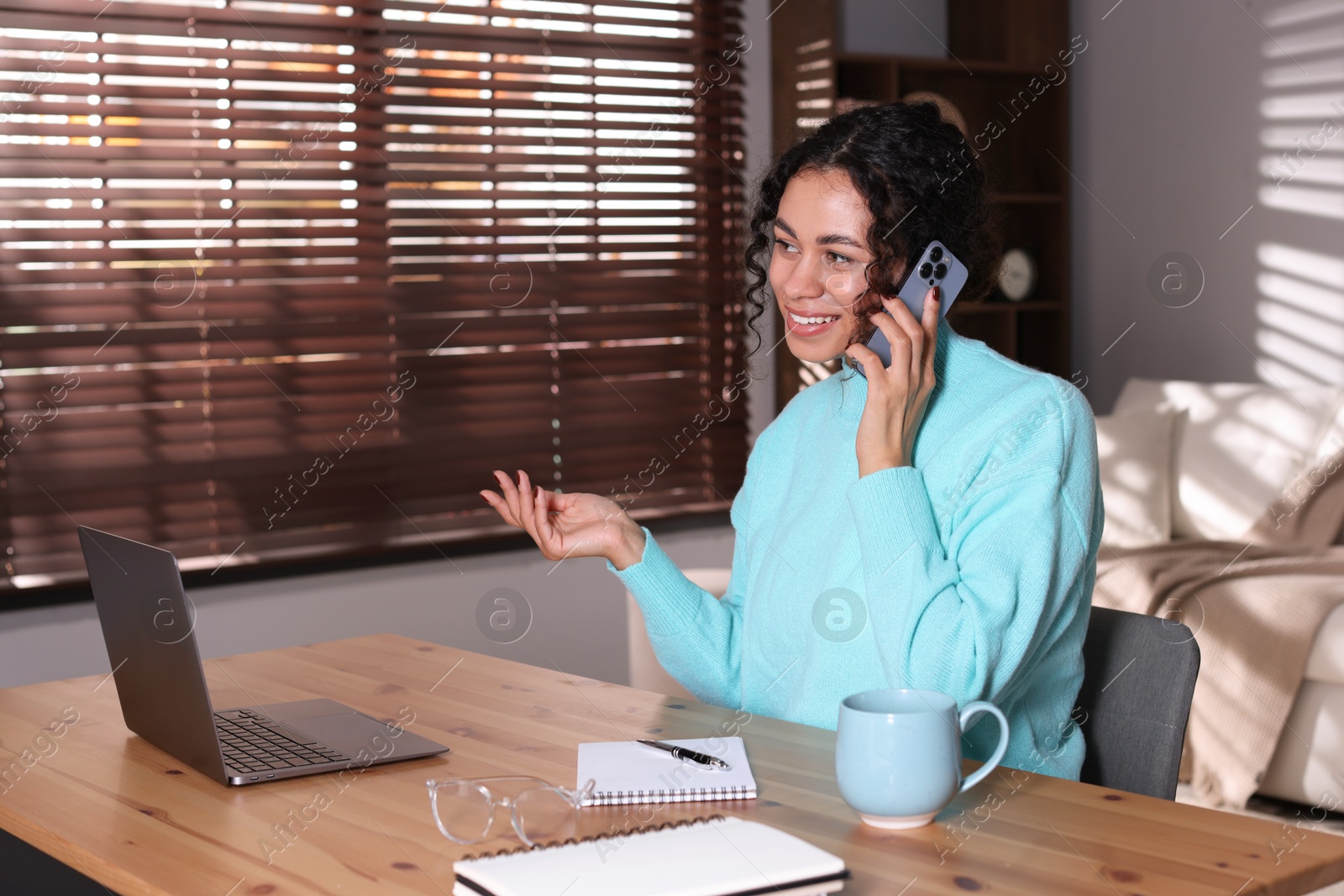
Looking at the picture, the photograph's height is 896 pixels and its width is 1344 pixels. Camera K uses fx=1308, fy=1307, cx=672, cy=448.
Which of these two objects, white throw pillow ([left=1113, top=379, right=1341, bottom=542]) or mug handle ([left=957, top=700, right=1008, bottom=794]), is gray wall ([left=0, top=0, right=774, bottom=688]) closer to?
white throw pillow ([left=1113, top=379, right=1341, bottom=542])

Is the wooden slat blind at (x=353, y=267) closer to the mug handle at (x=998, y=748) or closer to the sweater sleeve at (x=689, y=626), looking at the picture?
the sweater sleeve at (x=689, y=626)

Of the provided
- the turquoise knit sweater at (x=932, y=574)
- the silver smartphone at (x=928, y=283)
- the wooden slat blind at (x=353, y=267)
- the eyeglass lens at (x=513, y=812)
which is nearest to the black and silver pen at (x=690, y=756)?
the eyeglass lens at (x=513, y=812)

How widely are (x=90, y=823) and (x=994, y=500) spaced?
880 mm

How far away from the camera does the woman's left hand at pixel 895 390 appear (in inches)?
52.9

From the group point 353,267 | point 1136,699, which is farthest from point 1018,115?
point 1136,699

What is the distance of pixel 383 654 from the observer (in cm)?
175

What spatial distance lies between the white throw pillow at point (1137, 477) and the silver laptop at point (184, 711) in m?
2.78

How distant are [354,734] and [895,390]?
0.65 meters

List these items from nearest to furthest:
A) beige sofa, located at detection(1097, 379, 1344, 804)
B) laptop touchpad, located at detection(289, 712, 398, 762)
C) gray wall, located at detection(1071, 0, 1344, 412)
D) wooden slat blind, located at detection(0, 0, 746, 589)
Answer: laptop touchpad, located at detection(289, 712, 398, 762) → wooden slat blind, located at detection(0, 0, 746, 589) → beige sofa, located at detection(1097, 379, 1344, 804) → gray wall, located at detection(1071, 0, 1344, 412)

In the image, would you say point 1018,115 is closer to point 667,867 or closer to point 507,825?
point 507,825

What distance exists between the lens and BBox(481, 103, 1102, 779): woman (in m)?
1.28

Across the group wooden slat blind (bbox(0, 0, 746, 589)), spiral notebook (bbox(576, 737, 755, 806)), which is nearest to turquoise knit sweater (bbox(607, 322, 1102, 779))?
spiral notebook (bbox(576, 737, 755, 806))

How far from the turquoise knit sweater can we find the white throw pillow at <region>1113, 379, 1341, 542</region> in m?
2.40

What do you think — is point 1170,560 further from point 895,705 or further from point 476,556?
point 895,705
